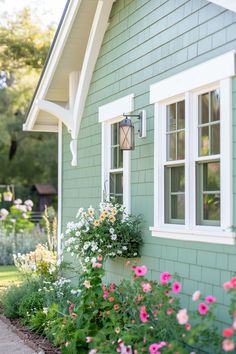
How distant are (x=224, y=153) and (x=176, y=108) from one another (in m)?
1.31

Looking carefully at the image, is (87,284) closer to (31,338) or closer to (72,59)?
(31,338)

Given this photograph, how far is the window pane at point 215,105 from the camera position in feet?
→ 20.3

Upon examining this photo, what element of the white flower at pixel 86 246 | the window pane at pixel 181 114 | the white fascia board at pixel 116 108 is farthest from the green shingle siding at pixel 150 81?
the white flower at pixel 86 246

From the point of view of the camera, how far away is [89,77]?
9812 millimetres

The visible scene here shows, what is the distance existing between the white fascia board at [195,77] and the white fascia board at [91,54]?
2.13 m

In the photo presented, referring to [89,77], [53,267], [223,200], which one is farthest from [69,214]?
[223,200]

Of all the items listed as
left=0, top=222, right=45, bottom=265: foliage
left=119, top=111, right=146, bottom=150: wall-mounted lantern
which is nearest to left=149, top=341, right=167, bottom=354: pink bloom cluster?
left=119, top=111, right=146, bottom=150: wall-mounted lantern

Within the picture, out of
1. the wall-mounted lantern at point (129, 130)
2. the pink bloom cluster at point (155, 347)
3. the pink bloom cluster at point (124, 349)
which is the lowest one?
the pink bloom cluster at point (124, 349)

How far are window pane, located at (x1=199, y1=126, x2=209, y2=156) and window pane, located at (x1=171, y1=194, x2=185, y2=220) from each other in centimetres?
69

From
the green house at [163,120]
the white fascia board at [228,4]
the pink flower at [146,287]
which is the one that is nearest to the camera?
the pink flower at [146,287]

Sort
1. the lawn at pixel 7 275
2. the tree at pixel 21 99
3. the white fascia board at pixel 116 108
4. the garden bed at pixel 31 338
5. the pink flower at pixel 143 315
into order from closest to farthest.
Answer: the pink flower at pixel 143 315
the garden bed at pixel 31 338
the white fascia board at pixel 116 108
the lawn at pixel 7 275
the tree at pixel 21 99

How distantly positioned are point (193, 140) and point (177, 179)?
660 mm

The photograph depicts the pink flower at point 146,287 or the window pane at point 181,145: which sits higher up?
the window pane at point 181,145

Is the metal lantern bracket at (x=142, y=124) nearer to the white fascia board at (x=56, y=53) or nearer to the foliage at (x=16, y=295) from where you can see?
the white fascia board at (x=56, y=53)
